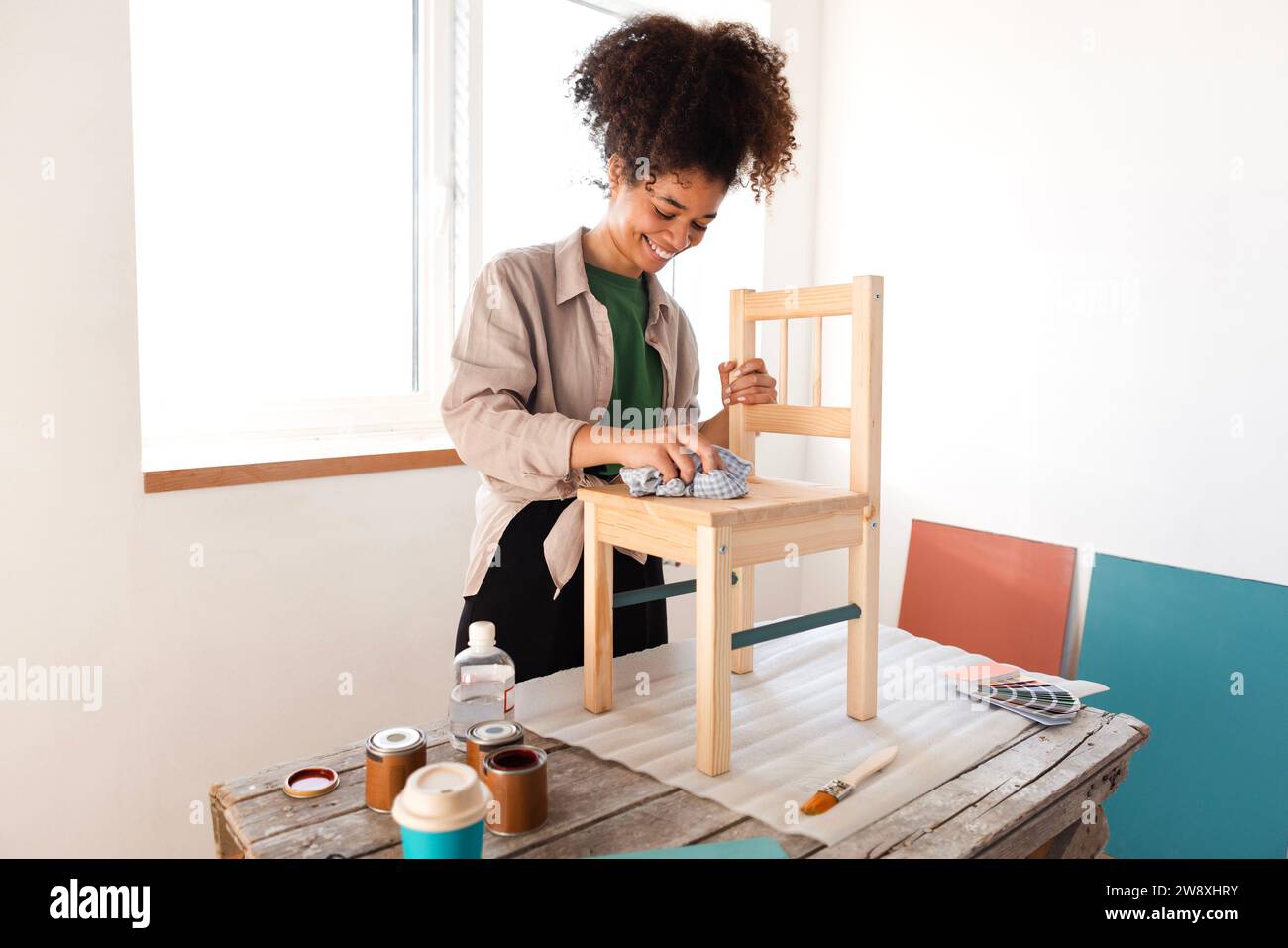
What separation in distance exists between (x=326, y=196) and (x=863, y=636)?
6.14 feet

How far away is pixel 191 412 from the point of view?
2193 mm

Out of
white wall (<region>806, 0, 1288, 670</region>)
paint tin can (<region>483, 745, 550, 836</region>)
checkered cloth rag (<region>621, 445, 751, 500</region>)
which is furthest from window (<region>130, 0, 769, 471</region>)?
paint tin can (<region>483, 745, 550, 836</region>)

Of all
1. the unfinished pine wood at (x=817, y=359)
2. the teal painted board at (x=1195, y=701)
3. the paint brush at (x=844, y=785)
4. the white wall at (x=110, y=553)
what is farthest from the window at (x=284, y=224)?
the teal painted board at (x=1195, y=701)

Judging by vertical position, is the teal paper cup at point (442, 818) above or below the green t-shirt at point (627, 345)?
below

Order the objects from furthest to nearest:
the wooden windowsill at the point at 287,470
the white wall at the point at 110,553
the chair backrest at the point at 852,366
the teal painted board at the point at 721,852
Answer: the wooden windowsill at the point at 287,470
the white wall at the point at 110,553
the chair backrest at the point at 852,366
the teal painted board at the point at 721,852

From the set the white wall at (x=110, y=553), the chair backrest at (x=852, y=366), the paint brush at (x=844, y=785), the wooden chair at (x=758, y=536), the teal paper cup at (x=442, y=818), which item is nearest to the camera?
the teal paper cup at (x=442, y=818)

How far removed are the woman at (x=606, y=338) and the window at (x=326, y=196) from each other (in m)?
0.95

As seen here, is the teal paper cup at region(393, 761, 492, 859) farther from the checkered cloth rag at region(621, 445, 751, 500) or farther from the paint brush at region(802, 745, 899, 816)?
the checkered cloth rag at region(621, 445, 751, 500)

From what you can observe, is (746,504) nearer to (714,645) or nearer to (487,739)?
(714,645)

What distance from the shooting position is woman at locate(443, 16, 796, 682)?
126 cm

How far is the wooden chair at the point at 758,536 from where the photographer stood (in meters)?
1.07

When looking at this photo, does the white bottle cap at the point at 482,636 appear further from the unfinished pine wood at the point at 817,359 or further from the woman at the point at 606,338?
the unfinished pine wood at the point at 817,359

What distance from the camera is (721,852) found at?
865 mm

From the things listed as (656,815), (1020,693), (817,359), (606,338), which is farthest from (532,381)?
(1020,693)
